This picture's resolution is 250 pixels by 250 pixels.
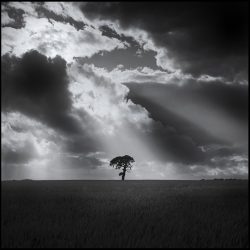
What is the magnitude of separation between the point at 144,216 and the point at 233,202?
6.94 m

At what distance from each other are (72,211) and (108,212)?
1558 millimetres

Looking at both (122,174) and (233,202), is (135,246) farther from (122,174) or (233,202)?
(122,174)

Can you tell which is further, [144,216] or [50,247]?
[144,216]

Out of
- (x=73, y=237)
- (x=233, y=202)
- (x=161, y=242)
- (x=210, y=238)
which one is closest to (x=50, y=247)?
(x=73, y=237)

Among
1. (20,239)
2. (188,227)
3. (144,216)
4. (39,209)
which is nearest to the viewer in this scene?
(20,239)

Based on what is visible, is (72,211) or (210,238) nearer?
(210,238)

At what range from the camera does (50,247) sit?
769 centimetres

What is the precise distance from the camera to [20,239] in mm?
8320

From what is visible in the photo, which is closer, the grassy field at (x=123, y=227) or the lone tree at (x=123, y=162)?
the grassy field at (x=123, y=227)

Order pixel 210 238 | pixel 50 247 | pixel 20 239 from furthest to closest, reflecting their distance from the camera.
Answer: pixel 210 238 < pixel 20 239 < pixel 50 247

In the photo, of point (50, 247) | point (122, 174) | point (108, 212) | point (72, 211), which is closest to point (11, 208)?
point (72, 211)

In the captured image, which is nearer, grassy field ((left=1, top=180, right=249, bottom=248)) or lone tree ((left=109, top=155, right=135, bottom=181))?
grassy field ((left=1, top=180, right=249, bottom=248))

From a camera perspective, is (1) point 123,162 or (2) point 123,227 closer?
(2) point 123,227

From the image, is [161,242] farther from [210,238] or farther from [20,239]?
[20,239]
